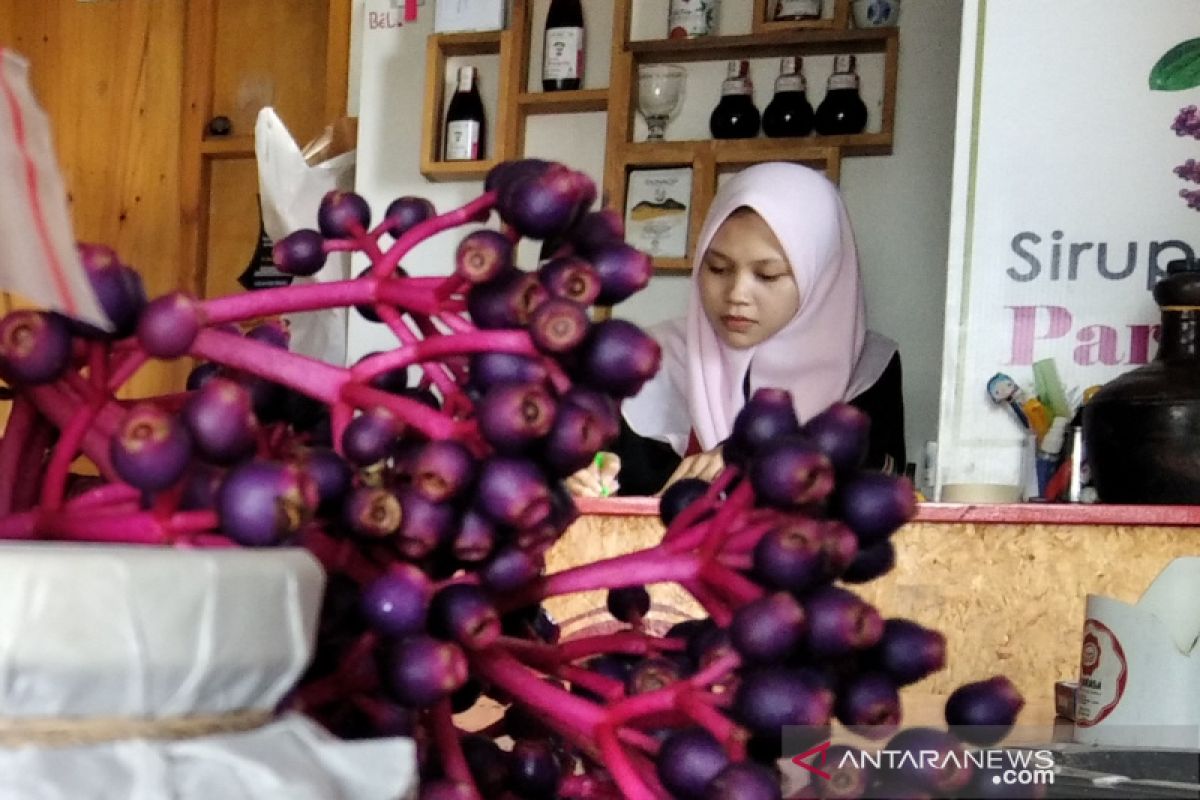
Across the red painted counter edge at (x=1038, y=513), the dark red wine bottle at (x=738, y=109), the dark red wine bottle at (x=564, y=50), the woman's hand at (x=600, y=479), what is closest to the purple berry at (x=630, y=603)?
the red painted counter edge at (x=1038, y=513)

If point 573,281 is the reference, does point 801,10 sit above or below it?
above

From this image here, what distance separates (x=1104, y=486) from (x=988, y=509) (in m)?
0.27

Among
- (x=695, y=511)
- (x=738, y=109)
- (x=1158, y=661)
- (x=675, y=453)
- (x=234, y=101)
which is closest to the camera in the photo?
(x=695, y=511)

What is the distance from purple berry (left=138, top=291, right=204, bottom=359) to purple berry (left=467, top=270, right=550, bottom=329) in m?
0.07

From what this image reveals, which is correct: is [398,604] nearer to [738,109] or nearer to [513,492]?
[513,492]

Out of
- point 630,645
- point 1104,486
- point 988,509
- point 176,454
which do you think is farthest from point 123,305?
point 1104,486

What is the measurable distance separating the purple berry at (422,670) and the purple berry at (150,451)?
0.21 feet

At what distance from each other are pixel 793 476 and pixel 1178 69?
2.25 m

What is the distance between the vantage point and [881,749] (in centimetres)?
28

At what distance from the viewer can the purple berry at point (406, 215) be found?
1.19 feet

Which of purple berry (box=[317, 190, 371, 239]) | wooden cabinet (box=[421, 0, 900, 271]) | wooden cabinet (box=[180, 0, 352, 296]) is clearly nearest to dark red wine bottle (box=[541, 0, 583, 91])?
wooden cabinet (box=[421, 0, 900, 271])

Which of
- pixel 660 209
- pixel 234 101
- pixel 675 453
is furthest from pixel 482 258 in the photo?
pixel 234 101

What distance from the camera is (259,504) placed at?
25 centimetres

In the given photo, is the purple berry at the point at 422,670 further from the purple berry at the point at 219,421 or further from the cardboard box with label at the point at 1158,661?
the cardboard box with label at the point at 1158,661
